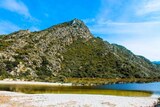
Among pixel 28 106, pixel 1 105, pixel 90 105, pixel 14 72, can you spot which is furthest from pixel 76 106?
pixel 14 72

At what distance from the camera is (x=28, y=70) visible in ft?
609

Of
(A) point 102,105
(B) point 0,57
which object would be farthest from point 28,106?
(B) point 0,57

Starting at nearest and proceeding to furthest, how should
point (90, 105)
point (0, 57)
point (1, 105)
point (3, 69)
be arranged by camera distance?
point (1, 105), point (90, 105), point (3, 69), point (0, 57)

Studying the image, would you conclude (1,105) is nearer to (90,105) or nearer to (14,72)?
(90,105)

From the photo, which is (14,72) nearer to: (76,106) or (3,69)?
(3,69)

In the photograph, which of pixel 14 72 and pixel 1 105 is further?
pixel 14 72

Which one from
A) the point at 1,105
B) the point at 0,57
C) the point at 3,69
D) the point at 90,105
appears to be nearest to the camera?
the point at 1,105

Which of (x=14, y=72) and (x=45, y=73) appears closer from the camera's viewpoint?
(x=14, y=72)

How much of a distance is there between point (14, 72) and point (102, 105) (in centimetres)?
13649

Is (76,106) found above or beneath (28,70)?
beneath

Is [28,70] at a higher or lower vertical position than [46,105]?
higher

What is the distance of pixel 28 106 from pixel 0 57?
152114mm

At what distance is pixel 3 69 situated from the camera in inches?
6885

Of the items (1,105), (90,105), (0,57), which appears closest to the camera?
(1,105)
